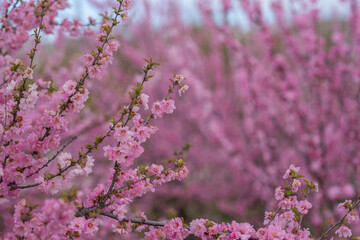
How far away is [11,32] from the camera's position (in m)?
2.25

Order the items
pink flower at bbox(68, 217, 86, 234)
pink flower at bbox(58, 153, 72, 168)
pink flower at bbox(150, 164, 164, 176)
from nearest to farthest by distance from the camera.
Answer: pink flower at bbox(68, 217, 86, 234)
pink flower at bbox(58, 153, 72, 168)
pink flower at bbox(150, 164, 164, 176)

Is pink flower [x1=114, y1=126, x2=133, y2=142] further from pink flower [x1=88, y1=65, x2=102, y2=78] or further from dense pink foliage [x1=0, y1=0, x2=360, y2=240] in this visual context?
pink flower [x1=88, y1=65, x2=102, y2=78]

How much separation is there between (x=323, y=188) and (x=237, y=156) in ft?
4.76

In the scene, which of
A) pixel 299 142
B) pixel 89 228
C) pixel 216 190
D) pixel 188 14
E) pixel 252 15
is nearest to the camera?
pixel 89 228

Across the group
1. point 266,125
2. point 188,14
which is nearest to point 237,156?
point 266,125

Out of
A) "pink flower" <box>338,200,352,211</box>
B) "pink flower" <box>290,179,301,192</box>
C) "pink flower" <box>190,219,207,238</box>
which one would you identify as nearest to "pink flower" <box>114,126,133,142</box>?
"pink flower" <box>190,219,207,238</box>

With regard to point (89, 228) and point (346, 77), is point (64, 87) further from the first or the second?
point (346, 77)

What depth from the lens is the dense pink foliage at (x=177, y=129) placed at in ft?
5.47

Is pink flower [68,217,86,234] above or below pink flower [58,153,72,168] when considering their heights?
below

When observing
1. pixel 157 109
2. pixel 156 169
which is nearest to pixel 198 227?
pixel 156 169

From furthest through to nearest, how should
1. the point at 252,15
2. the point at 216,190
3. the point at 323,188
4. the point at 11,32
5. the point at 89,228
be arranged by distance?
the point at 216,190
the point at 252,15
the point at 323,188
the point at 11,32
the point at 89,228

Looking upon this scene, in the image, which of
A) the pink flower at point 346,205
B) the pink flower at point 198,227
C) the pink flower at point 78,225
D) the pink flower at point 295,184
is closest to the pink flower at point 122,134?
the pink flower at point 78,225

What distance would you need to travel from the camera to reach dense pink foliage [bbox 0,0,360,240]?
5.47ft

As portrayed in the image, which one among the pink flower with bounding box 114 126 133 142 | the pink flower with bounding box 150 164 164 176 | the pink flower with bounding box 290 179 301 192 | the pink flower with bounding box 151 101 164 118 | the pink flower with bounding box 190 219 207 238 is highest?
the pink flower with bounding box 151 101 164 118
